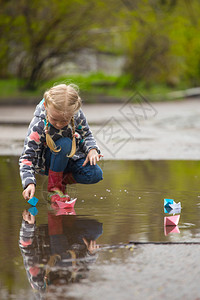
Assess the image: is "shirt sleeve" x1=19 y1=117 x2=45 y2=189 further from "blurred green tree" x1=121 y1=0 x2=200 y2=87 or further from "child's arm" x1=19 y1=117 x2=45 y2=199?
"blurred green tree" x1=121 y1=0 x2=200 y2=87

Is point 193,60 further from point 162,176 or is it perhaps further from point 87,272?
point 87,272

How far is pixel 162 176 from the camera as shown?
24.9ft

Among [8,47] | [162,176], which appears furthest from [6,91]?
[162,176]

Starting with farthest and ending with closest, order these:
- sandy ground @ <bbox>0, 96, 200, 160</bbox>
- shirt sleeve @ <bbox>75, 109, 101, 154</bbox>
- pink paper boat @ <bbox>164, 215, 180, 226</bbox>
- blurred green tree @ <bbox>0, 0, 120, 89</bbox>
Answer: blurred green tree @ <bbox>0, 0, 120, 89</bbox>
sandy ground @ <bbox>0, 96, 200, 160</bbox>
shirt sleeve @ <bbox>75, 109, 101, 154</bbox>
pink paper boat @ <bbox>164, 215, 180, 226</bbox>

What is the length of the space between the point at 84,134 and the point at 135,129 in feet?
26.7

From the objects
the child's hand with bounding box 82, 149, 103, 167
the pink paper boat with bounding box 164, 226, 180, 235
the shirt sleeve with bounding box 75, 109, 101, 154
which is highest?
the shirt sleeve with bounding box 75, 109, 101, 154

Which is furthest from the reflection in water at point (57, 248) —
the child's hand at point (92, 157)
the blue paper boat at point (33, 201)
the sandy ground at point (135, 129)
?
the sandy ground at point (135, 129)

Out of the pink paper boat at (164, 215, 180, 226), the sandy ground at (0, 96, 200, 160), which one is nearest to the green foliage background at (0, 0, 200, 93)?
the sandy ground at (0, 96, 200, 160)

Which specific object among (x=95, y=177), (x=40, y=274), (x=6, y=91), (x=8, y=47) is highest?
(x=8, y=47)

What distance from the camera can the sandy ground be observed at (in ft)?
33.7

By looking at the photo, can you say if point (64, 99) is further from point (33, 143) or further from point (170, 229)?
point (170, 229)

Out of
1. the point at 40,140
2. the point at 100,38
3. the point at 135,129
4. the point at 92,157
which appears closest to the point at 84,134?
the point at 92,157

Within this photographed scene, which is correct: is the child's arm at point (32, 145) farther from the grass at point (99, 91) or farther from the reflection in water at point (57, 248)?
the grass at point (99, 91)

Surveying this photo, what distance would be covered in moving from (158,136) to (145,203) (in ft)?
21.7
